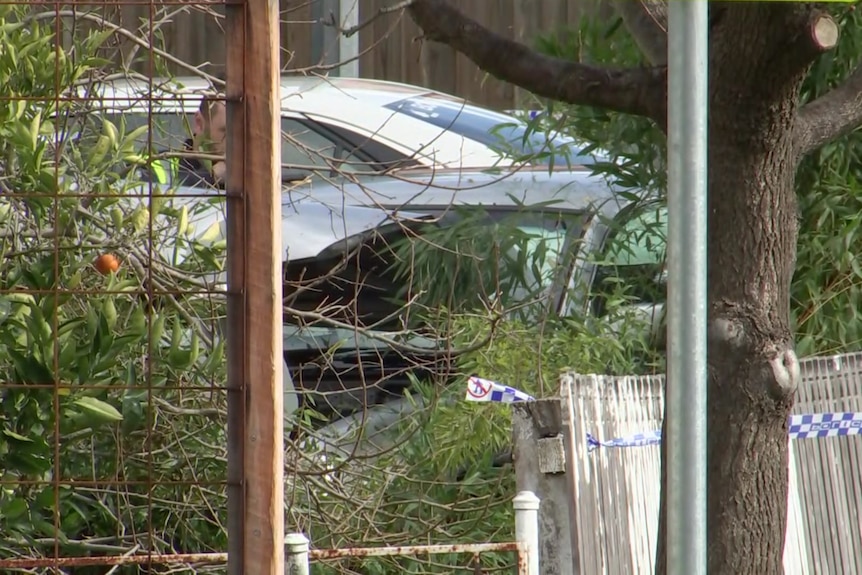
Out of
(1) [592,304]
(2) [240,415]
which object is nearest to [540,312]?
(1) [592,304]

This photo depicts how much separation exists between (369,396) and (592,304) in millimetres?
1056

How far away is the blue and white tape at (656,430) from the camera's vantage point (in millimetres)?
4582

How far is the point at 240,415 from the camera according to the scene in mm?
3229

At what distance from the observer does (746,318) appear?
12.3 ft

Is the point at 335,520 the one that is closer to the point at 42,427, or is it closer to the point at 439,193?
the point at 42,427

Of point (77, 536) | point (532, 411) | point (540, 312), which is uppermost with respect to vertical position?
point (540, 312)

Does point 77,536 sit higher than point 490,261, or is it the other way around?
point 490,261

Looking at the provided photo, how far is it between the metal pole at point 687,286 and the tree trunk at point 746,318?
57.8 inches

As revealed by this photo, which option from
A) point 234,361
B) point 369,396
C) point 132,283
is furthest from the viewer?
point 369,396

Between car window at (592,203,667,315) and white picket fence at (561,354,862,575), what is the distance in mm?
1102

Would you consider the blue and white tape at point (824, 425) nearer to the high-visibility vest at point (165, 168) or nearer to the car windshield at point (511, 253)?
the car windshield at point (511, 253)

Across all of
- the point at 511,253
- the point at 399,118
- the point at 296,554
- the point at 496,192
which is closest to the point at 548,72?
the point at 296,554

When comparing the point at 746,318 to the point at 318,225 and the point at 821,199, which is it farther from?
the point at 318,225

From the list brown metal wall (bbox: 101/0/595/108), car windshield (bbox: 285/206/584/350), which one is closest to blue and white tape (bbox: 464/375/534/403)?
car windshield (bbox: 285/206/584/350)
